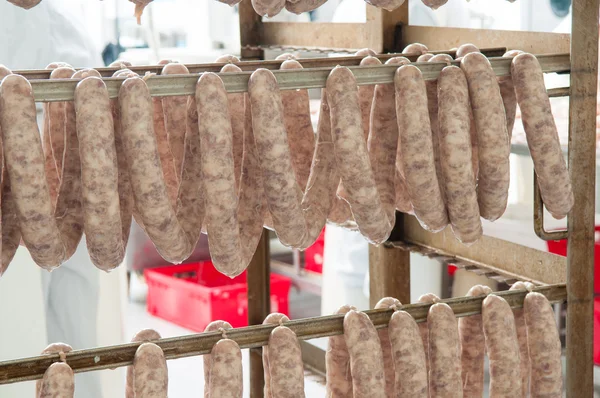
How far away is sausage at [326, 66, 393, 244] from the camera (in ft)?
6.73

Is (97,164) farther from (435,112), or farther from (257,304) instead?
(257,304)

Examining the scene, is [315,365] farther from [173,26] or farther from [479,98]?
[173,26]

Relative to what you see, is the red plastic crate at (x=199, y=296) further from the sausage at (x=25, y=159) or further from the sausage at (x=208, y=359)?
the sausage at (x=25, y=159)

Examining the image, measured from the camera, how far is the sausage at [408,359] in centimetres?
220

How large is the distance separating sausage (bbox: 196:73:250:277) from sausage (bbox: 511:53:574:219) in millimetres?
776

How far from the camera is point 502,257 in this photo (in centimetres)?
279

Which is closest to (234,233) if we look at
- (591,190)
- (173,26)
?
(591,190)

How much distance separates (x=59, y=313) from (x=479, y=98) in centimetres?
256


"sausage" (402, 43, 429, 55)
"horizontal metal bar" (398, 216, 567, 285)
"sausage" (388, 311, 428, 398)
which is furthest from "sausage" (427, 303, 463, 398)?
"sausage" (402, 43, 429, 55)

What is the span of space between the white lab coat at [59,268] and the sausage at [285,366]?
6.60 feet

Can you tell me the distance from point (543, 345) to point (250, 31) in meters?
1.87

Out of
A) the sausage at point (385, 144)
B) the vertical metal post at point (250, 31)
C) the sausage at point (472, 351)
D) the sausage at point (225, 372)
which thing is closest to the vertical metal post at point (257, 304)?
the vertical metal post at point (250, 31)

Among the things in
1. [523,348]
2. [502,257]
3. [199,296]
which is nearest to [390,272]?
[502,257]

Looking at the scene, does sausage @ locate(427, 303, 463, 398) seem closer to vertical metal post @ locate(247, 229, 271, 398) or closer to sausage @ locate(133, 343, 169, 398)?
sausage @ locate(133, 343, 169, 398)
